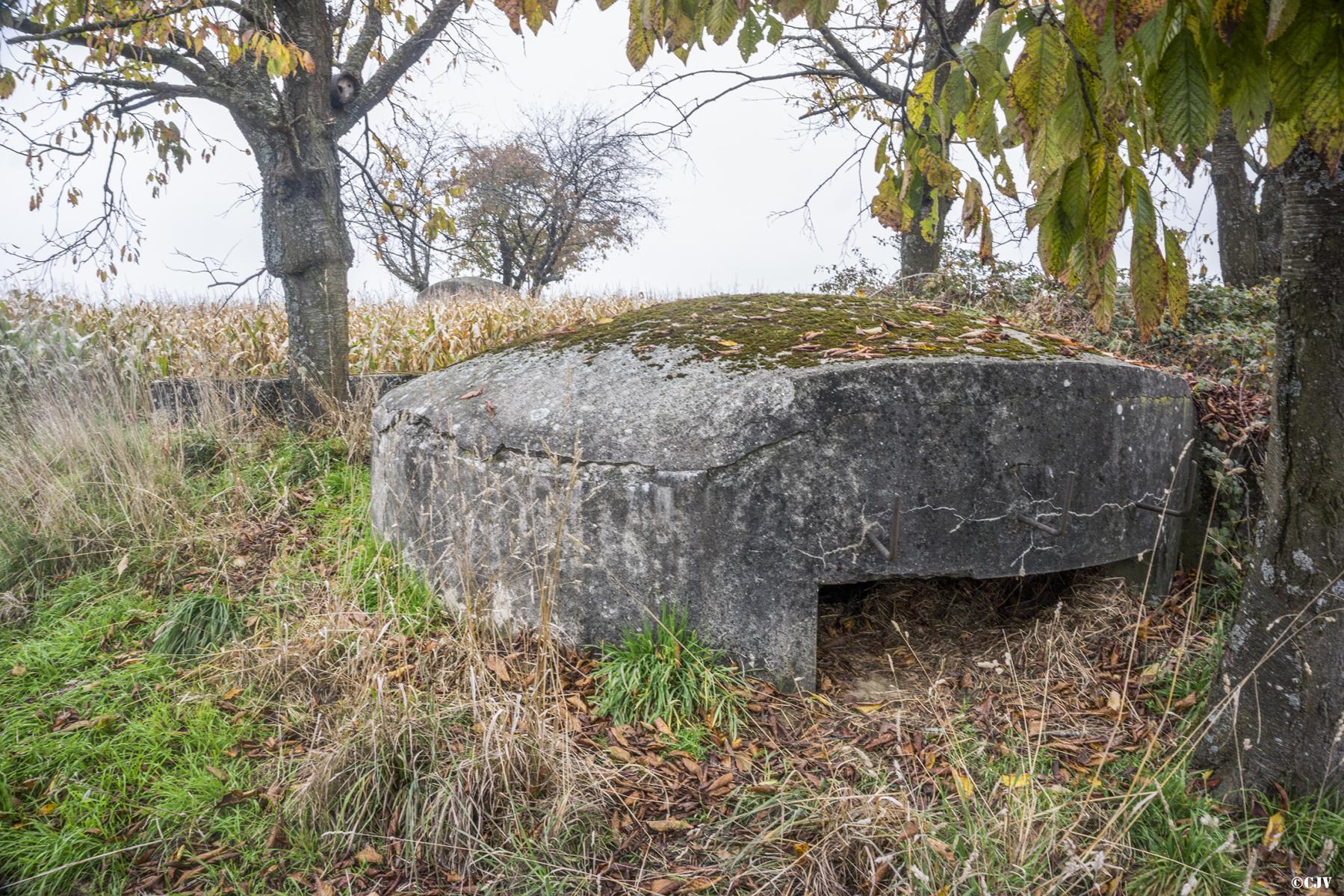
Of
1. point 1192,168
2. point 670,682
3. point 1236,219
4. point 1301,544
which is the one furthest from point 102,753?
point 1236,219

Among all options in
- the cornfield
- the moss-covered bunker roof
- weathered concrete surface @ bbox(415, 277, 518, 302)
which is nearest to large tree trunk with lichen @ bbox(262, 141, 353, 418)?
the cornfield

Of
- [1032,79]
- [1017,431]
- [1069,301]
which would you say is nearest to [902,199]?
[1032,79]

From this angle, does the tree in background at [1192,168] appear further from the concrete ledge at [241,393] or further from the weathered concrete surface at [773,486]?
the concrete ledge at [241,393]

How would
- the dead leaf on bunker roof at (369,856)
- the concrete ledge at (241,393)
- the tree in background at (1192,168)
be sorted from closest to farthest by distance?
the tree in background at (1192,168) → the dead leaf on bunker roof at (369,856) → the concrete ledge at (241,393)

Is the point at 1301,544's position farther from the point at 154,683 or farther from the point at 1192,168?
the point at 154,683

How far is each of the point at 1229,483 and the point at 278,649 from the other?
4.58 m

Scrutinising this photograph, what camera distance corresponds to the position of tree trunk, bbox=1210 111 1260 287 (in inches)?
323

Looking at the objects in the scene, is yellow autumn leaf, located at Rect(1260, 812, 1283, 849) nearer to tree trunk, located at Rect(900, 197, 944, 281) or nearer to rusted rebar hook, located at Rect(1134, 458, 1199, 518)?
rusted rebar hook, located at Rect(1134, 458, 1199, 518)

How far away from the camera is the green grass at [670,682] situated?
113 inches

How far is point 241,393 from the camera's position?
6.01m

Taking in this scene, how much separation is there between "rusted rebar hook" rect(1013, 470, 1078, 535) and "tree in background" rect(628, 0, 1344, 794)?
0.69m

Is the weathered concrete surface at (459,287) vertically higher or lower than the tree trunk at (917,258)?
higher

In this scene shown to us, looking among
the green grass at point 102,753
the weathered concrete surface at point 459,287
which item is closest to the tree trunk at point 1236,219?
the green grass at point 102,753

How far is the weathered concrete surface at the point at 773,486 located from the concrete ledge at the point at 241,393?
122 inches
